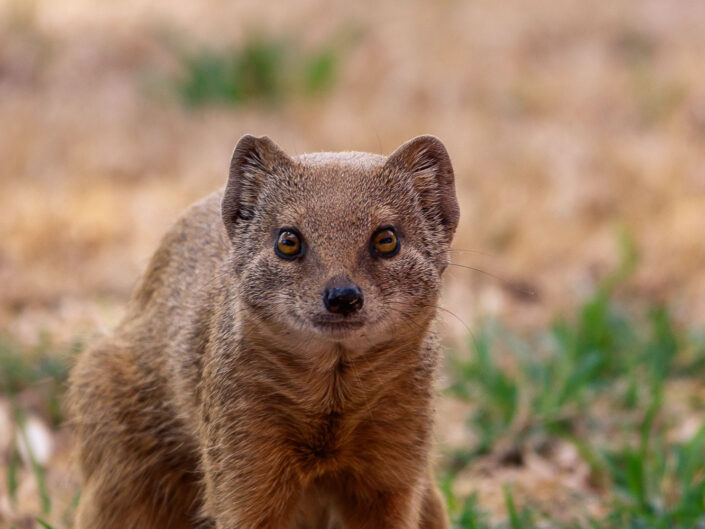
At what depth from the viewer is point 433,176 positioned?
3.27 meters

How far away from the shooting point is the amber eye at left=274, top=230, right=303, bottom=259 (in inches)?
118

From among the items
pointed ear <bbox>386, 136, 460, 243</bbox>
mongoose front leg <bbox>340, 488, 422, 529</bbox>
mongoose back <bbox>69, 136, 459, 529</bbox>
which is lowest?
mongoose front leg <bbox>340, 488, 422, 529</bbox>

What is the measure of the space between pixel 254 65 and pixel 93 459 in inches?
210

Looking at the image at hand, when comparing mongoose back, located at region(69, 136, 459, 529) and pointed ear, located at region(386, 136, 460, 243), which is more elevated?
pointed ear, located at region(386, 136, 460, 243)

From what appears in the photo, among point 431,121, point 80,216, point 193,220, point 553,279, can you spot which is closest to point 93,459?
point 193,220

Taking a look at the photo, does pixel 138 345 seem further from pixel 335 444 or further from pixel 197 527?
pixel 335 444


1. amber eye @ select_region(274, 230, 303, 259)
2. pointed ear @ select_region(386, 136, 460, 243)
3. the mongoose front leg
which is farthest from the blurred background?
amber eye @ select_region(274, 230, 303, 259)

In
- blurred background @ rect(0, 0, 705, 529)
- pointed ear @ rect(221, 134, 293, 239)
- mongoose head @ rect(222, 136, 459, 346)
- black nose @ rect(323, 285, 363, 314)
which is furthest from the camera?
blurred background @ rect(0, 0, 705, 529)

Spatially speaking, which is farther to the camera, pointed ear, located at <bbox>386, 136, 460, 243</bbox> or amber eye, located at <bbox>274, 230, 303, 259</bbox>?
pointed ear, located at <bbox>386, 136, 460, 243</bbox>

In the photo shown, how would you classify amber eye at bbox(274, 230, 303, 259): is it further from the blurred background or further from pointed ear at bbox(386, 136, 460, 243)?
the blurred background

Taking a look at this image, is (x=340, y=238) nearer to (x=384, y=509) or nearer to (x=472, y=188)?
(x=384, y=509)

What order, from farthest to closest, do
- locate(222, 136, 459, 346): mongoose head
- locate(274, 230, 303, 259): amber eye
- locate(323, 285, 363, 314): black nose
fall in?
locate(274, 230, 303, 259): amber eye
locate(222, 136, 459, 346): mongoose head
locate(323, 285, 363, 314): black nose

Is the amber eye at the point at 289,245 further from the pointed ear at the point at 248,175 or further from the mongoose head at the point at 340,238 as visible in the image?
the pointed ear at the point at 248,175

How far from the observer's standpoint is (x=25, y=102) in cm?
823
